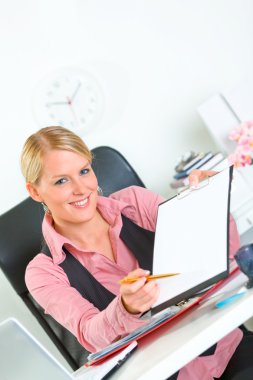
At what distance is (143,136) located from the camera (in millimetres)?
2535

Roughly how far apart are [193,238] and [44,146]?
0.59 metres

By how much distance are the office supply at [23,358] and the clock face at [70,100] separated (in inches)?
62.6

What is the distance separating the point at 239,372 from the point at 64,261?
1.77 ft

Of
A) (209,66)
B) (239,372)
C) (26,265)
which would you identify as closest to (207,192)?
(239,372)

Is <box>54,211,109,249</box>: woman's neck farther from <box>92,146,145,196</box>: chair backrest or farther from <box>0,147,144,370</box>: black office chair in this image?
<box>92,146,145,196</box>: chair backrest

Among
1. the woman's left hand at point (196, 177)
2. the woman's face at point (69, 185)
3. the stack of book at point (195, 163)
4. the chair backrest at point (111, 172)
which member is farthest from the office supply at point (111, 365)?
the stack of book at point (195, 163)

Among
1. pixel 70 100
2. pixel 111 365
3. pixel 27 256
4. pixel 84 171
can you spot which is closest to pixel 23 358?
pixel 111 365

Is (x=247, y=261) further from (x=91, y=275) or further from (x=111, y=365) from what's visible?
(x=91, y=275)

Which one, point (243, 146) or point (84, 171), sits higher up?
point (84, 171)

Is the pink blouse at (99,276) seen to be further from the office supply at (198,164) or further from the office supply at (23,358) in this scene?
the office supply at (198,164)

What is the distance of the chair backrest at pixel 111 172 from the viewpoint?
5.92 ft

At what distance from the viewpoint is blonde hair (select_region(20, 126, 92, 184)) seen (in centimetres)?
142

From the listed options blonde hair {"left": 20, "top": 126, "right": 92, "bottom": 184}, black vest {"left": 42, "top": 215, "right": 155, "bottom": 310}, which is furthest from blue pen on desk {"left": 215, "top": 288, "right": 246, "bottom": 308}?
blonde hair {"left": 20, "top": 126, "right": 92, "bottom": 184}

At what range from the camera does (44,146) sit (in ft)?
4.70
